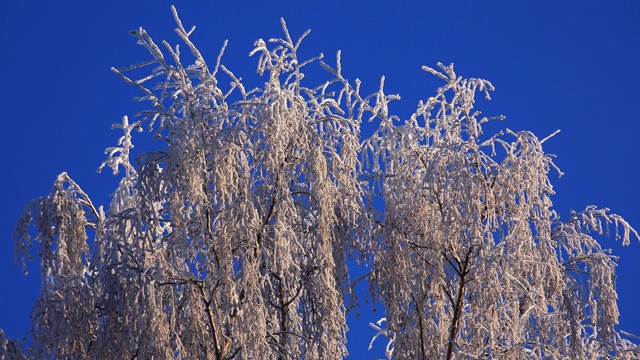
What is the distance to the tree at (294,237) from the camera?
23.4 ft

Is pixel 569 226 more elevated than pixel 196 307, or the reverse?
pixel 569 226

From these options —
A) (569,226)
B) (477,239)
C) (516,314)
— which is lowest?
(516,314)

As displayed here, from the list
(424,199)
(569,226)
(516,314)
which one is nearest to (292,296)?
(424,199)

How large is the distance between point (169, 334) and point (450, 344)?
103 inches

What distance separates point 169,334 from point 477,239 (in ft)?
8.67

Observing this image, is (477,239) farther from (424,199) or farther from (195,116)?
(195,116)

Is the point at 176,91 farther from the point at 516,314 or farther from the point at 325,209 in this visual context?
the point at 516,314

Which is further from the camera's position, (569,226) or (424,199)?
(569,226)

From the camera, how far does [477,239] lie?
25.8ft

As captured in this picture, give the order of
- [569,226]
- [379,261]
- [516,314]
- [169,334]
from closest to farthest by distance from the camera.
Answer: [169,334], [516,314], [379,261], [569,226]

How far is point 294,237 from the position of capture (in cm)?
741

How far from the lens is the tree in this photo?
714cm

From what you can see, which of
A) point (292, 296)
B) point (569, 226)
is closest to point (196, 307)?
point (292, 296)

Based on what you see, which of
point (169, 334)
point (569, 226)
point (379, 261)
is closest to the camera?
point (169, 334)
